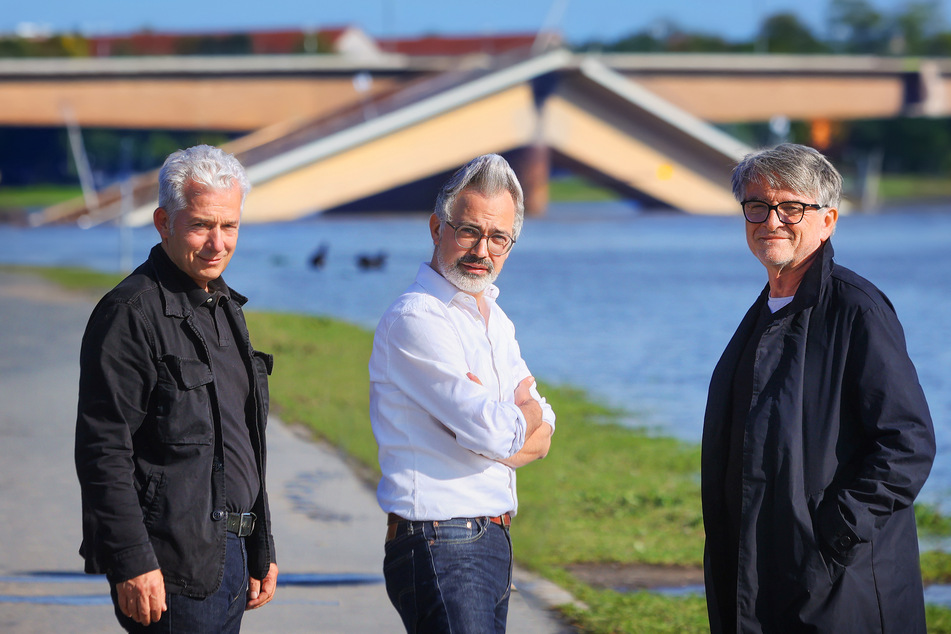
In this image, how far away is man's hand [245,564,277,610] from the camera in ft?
10.9

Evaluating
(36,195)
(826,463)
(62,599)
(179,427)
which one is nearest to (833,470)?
(826,463)

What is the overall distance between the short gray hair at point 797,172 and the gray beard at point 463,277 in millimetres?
777

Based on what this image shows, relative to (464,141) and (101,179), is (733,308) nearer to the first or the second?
(464,141)

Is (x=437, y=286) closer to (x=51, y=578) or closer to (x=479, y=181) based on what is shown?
(x=479, y=181)

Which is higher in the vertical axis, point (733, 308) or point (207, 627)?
point (733, 308)

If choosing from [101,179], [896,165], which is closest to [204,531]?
[896,165]

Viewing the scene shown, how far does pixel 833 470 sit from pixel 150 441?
5.69 ft

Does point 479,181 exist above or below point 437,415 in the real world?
above

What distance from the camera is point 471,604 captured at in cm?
292

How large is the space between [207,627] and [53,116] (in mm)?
53975

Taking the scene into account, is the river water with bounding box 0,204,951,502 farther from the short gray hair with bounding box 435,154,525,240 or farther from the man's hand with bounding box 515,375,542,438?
the short gray hair with bounding box 435,154,525,240

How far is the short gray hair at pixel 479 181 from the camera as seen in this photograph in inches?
123

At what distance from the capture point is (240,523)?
3.10m

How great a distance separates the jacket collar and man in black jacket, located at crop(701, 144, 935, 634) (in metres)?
1.49
